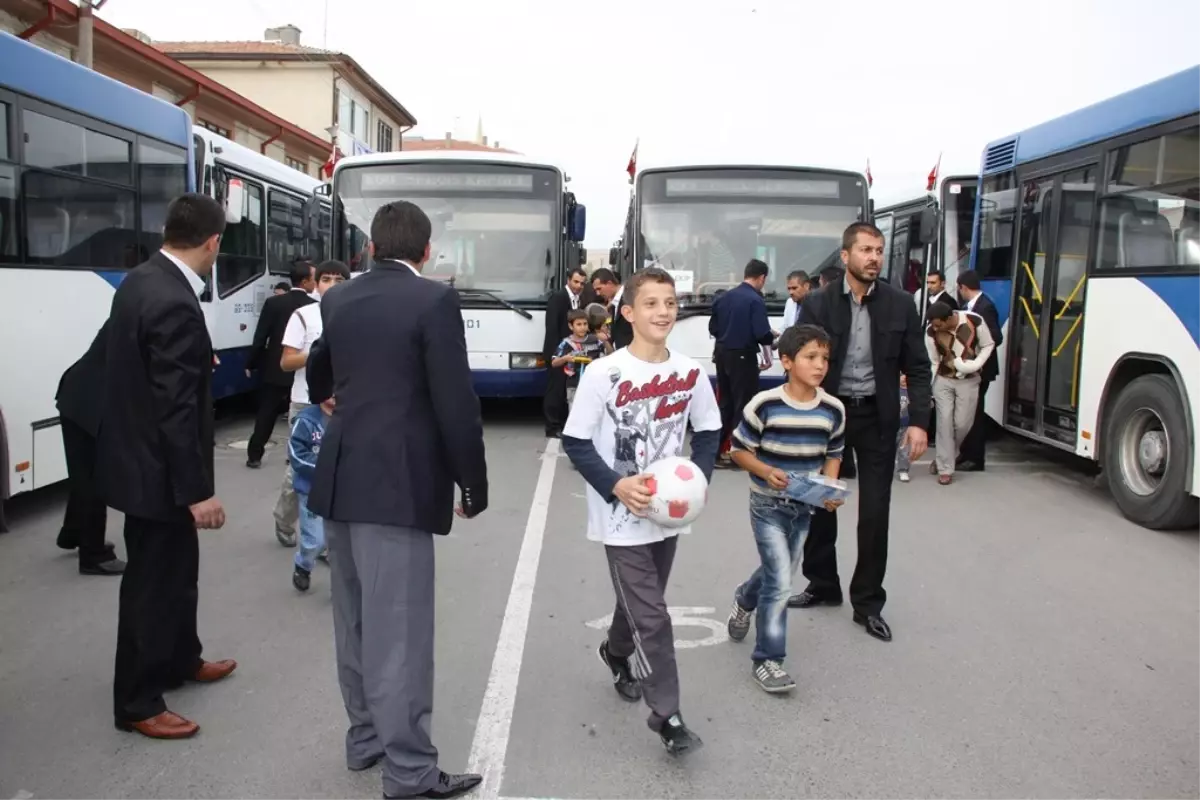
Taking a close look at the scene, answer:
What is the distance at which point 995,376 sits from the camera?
9.69 m

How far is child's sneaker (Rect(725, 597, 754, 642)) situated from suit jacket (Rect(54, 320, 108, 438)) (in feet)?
10.4

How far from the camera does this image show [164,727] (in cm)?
382

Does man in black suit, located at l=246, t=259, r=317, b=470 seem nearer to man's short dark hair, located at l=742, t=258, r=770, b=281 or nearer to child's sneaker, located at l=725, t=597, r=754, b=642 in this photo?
man's short dark hair, located at l=742, t=258, r=770, b=281

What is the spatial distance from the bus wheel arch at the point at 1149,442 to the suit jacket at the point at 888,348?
326 cm

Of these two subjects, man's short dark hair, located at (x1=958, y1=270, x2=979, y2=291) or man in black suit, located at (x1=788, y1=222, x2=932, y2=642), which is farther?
man's short dark hair, located at (x1=958, y1=270, x2=979, y2=291)

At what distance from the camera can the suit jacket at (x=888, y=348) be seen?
5094 mm

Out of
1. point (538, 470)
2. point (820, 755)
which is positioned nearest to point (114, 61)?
point (538, 470)

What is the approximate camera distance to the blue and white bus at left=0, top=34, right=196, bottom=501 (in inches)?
265

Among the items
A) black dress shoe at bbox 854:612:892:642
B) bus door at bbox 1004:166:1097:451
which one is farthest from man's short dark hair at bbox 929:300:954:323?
black dress shoe at bbox 854:612:892:642

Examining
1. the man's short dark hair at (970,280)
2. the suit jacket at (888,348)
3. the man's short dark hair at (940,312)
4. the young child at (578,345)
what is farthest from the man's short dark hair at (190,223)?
the man's short dark hair at (970,280)

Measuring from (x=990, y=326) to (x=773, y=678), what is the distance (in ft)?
20.7

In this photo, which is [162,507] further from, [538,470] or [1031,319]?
[1031,319]

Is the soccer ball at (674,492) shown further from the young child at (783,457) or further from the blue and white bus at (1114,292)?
the blue and white bus at (1114,292)

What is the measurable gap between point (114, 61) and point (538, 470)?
18.7 meters
